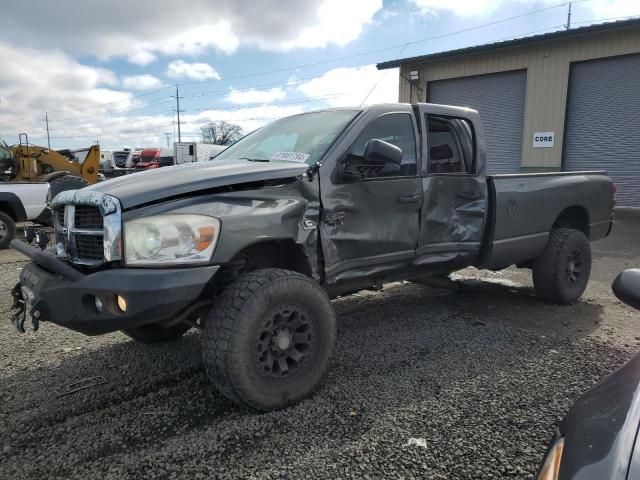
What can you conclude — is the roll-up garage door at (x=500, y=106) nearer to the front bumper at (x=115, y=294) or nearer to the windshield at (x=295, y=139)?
the windshield at (x=295, y=139)

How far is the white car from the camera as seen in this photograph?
30.1 ft

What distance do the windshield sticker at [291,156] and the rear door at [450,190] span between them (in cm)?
109

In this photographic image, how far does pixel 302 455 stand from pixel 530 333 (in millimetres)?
2822

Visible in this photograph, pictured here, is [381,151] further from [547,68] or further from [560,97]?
[547,68]

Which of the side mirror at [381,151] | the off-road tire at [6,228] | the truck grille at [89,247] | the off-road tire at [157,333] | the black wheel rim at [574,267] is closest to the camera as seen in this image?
the truck grille at [89,247]

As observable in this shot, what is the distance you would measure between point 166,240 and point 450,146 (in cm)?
281

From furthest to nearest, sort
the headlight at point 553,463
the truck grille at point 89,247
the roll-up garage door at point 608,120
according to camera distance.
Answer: the roll-up garage door at point 608,120 → the truck grille at point 89,247 → the headlight at point 553,463

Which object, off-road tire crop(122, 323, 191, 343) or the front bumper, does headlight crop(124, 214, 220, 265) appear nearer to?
the front bumper

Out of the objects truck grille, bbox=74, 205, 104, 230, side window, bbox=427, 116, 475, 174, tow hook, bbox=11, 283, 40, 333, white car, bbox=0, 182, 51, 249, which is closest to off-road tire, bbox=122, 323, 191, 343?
tow hook, bbox=11, 283, 40, 333

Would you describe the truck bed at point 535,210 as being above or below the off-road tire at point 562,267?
above

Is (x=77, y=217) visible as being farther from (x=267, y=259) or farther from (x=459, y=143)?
(x=459, y=143)

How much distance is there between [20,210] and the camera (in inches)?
370

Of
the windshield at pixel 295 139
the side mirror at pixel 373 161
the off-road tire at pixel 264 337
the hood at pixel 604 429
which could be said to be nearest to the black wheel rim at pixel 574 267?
the side mirror at pixel 373 161

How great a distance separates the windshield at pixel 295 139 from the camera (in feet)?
12.0
